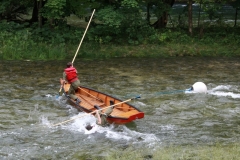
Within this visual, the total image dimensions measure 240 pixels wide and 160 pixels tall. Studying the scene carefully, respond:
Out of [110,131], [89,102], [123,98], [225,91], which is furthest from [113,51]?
[110,131]

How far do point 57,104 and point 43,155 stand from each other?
5081 mm

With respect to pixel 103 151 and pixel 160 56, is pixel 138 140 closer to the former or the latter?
pixel 103 151

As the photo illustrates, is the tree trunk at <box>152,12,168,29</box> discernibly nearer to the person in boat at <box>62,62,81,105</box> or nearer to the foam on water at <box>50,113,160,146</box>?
the person in boat at <box>62,62,81,105</box>

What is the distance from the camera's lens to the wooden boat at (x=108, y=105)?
12328mm

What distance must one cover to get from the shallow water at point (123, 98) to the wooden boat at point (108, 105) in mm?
329

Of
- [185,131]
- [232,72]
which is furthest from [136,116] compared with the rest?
[232,72]

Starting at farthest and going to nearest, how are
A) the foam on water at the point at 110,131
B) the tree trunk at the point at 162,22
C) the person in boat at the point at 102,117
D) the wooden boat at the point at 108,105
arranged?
the tree trunk at the point at 162,22 → the person in boat at the point at 102,117 → the wooden boat at the point at 108,105 → the foam on water at the point at 110,131

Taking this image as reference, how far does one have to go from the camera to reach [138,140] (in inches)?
460

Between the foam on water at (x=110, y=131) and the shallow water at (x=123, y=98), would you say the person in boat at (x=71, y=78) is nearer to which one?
the shallow water at (x=123, y=98)

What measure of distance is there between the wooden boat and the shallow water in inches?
13.0

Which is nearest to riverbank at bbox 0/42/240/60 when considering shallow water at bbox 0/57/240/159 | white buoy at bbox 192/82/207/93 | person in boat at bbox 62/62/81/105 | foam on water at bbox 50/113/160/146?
shallow water at bbox 0/57/240/159

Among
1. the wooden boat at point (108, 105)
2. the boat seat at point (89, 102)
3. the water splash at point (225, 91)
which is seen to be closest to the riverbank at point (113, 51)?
the wooden boat at point (108, 105)

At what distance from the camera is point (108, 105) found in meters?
14.4

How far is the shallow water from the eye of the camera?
1159 centimetres
